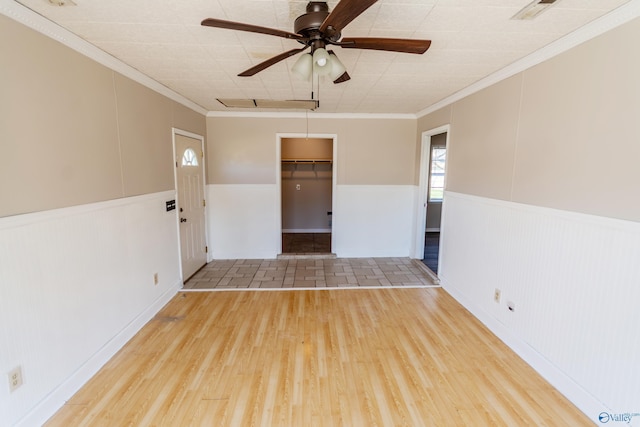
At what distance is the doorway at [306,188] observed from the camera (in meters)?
6.69

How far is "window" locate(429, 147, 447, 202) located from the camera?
6.48 m

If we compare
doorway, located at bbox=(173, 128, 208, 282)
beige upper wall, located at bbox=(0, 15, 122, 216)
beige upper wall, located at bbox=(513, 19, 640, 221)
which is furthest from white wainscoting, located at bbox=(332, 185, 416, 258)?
beige upper wall, located at bbox=(0, 15, 122, 216)

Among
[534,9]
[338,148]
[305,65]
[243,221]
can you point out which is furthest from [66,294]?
[338,148]

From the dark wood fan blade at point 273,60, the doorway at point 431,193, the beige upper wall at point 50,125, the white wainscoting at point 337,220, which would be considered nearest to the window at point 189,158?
the white wainscoting at point 337,220

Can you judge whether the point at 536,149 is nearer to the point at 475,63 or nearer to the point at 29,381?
the point at 475,63

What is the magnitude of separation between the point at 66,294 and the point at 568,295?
11.1ft

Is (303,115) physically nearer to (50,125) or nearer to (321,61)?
(321,61)

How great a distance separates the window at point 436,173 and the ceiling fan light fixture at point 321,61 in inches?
208

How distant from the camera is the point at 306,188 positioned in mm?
7016

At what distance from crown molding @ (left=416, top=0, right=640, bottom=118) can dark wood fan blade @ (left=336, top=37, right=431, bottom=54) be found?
3.61ft

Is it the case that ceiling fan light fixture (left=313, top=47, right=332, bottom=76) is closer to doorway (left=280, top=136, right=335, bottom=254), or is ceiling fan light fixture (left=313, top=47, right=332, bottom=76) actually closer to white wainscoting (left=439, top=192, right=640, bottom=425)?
white wainscoting (left=439, top=192, right=640, bottom=425)

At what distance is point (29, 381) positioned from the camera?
166cm

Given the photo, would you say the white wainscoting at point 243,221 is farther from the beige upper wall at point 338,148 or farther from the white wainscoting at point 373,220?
the white wainscoting at point 373,220

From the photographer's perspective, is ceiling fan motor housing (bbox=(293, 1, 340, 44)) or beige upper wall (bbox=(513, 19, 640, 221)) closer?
ceiling fan motor housing (bbox=(293, 1, 340, 44))
